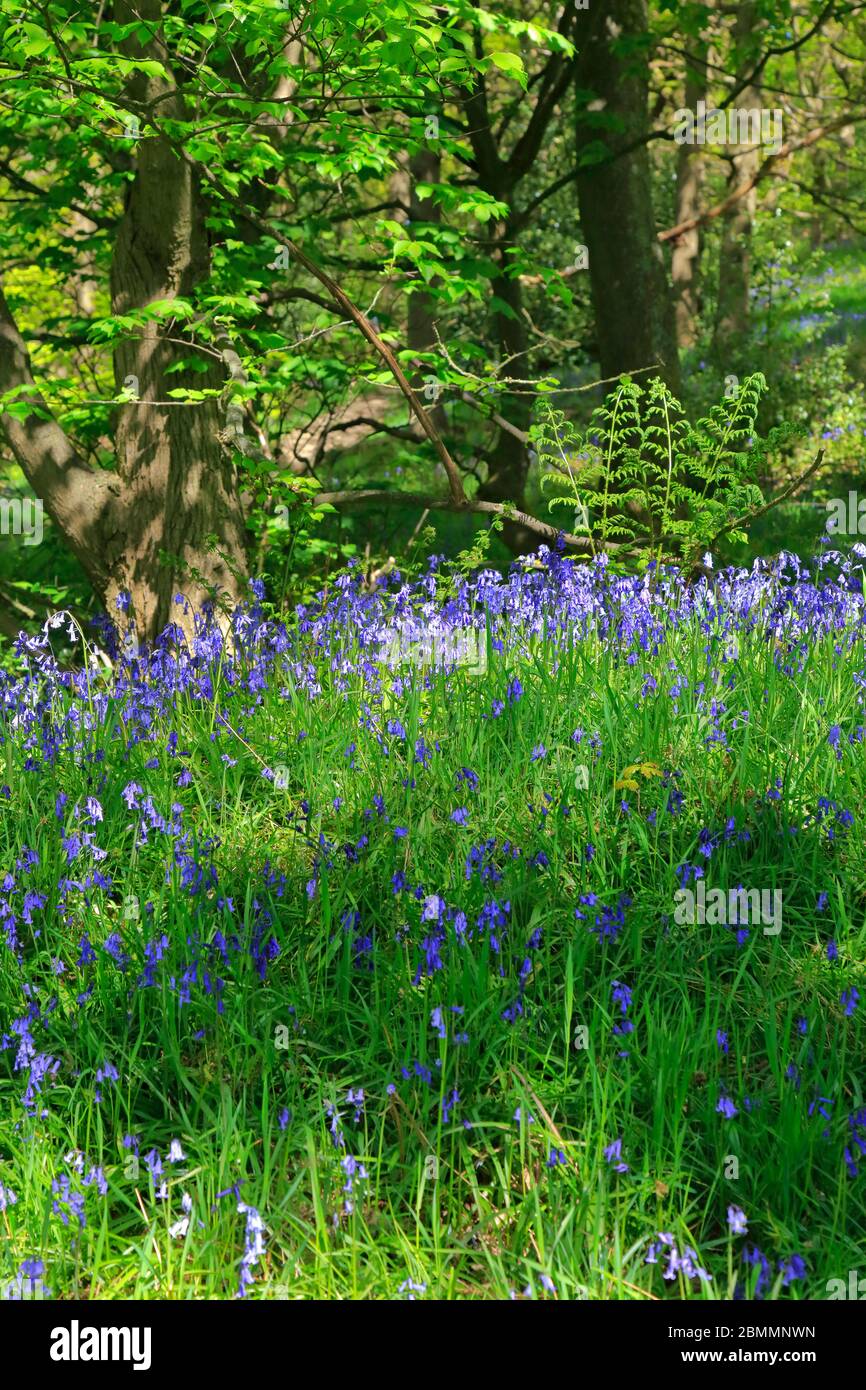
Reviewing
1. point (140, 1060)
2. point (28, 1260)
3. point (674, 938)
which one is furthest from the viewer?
point (674, 938)

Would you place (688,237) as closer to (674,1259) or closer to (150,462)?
(150,462)

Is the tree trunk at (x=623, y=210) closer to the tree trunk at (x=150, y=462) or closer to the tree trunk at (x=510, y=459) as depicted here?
the tree trunk at (x=510, y=459)

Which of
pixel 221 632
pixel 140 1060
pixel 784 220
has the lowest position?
pixel 140 1060

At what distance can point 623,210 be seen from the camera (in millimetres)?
8742

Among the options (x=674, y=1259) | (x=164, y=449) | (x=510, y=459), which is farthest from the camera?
(x=510, y=459)

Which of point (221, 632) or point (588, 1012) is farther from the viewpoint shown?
point (221, 632)

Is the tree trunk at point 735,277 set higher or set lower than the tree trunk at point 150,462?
higher

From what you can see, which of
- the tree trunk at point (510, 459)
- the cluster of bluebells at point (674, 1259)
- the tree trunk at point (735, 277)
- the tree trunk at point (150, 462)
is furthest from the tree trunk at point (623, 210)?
the cluster of bluebells at point (674, 1259)

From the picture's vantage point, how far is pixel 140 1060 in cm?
342

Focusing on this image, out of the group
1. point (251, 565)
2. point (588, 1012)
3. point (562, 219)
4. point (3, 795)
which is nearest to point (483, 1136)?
point (588, 1012)

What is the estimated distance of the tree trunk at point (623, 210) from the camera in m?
8.70

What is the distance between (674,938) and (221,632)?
10.1ft

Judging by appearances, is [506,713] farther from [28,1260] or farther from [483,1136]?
[28,1260]

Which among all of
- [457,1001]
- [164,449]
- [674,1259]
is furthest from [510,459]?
[674,1259]
